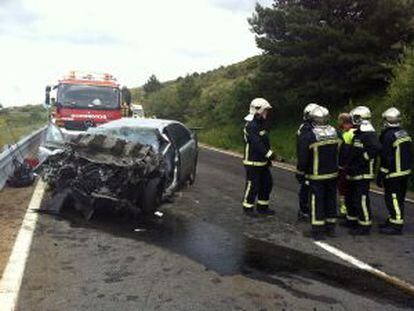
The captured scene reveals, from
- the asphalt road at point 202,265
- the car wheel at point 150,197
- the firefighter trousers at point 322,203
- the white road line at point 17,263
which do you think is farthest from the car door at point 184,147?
the firefighter trousers at point 322,203

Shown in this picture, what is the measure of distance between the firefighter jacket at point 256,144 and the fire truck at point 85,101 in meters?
9.25

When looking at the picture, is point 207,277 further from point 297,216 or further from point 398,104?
point 398,104

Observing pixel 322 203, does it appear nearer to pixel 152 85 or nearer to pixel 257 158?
pixel 257 158

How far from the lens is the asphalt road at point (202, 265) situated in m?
5.73

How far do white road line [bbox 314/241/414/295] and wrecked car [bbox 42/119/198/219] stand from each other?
9.46 ft

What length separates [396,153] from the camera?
364 inches

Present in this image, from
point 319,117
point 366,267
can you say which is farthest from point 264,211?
point 366,267

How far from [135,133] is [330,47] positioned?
14.2 meters

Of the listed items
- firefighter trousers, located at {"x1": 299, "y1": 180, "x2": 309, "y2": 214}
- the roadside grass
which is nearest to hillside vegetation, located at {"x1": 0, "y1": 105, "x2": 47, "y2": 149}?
firefighter trousers, located at {"x1": 299, "y1": 180, "x2": 309, "y2": 214}

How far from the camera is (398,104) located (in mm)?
15633

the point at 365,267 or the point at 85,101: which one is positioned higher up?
the point at 85,101

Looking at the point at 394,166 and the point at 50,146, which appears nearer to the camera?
the point at 394,166

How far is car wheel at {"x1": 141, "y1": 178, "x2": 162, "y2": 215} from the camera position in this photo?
966cm

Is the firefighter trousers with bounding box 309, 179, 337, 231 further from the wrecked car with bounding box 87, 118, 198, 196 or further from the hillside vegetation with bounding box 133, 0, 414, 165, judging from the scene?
the hillside vegetation with bounding box 133, 0, 414, 165
